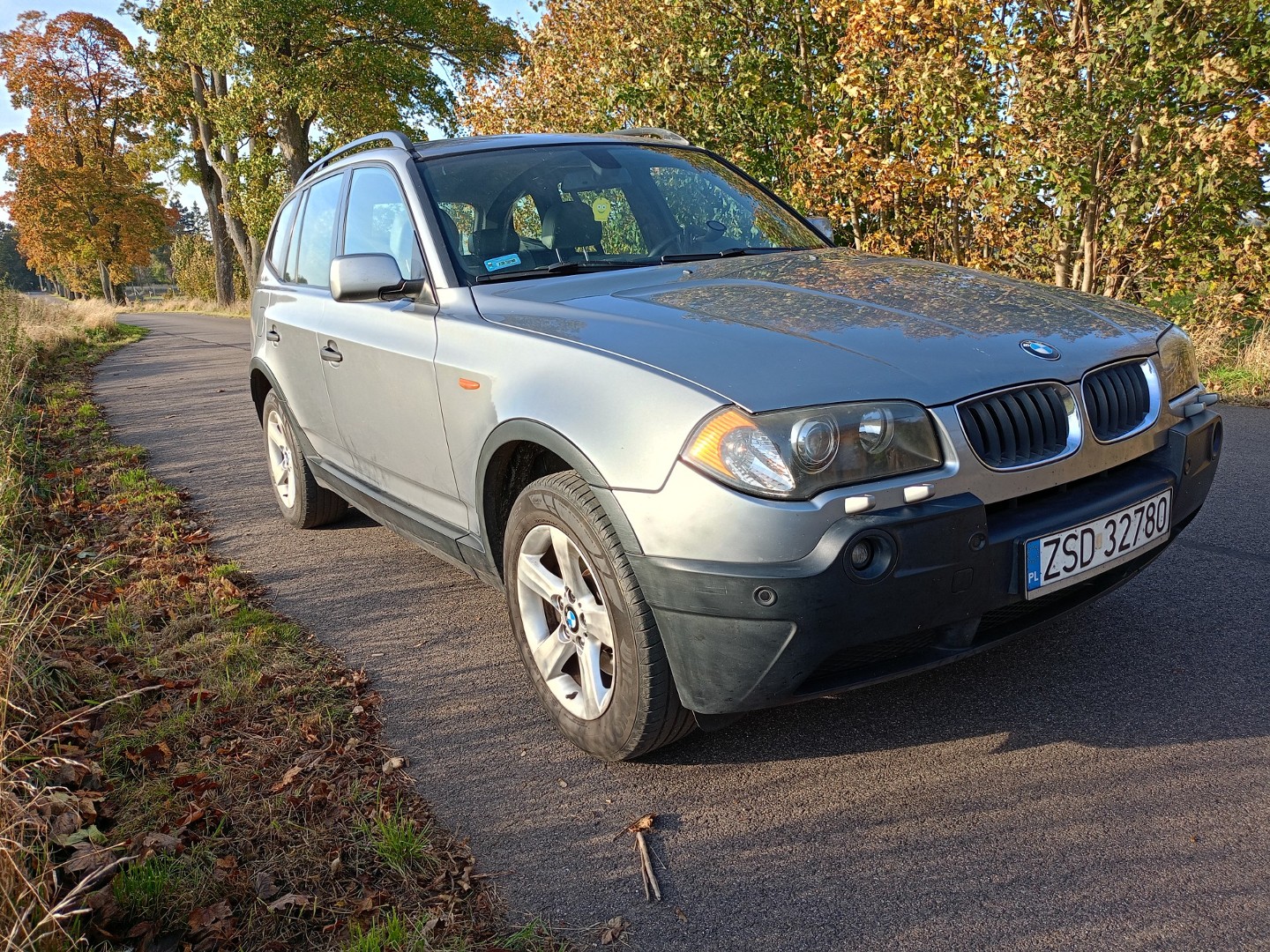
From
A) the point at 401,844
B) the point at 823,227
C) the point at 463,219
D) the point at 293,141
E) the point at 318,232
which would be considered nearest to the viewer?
the point at 401,844

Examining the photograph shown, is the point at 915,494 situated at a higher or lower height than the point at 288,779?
higher

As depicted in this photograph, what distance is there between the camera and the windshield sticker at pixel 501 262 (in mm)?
3527

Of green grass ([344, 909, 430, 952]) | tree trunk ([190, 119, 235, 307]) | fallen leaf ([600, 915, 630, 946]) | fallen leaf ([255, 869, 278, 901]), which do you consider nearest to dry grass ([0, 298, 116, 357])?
tree trunk ([190, 119, 235, 307])

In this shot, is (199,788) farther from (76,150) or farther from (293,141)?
(76,150)

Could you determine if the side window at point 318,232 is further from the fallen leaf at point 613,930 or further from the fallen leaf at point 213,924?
the fallen leaf at point 613,930

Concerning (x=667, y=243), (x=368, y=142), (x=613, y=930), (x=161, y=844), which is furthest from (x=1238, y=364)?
(x=161, y=844)

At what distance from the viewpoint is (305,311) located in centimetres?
466

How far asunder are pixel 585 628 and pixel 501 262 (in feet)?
4.65

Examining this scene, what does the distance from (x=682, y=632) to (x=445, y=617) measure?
6.51 feet

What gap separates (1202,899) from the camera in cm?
213

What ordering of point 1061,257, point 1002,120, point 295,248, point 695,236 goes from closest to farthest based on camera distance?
point 695,236
point 295,248
point 1002,120
point 1061,257

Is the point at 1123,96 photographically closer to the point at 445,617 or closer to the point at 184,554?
the point at 445,617

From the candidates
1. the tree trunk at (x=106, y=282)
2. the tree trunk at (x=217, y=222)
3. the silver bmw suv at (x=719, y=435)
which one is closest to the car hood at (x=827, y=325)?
the silver bmw suv at (x=719, y=435)

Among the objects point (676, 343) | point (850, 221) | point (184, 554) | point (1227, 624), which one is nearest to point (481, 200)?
point (676, 343)
